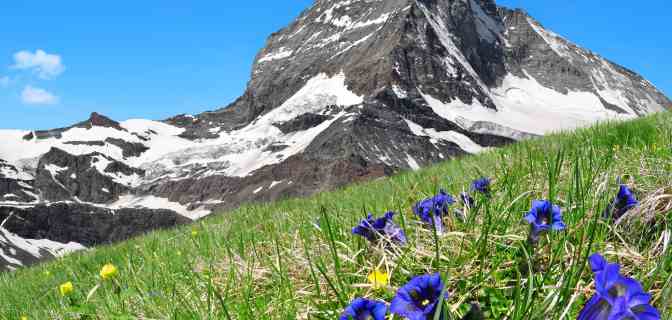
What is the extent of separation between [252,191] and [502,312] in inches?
5061

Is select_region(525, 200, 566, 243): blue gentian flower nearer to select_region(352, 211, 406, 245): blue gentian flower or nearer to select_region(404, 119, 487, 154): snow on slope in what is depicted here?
select_region(352, 211, 406, 245): blue gentian flower

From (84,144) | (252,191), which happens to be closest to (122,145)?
(84,144)

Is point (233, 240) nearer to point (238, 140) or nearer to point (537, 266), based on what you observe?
point (537, 266)

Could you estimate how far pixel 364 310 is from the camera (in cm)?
141

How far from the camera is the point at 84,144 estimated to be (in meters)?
184

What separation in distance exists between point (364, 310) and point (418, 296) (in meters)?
0.16

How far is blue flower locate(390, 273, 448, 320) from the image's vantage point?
1.29 metres

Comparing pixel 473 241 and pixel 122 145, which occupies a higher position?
pixel 122 145

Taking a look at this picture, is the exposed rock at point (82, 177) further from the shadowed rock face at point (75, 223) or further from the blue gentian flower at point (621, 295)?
the blue gentian flower at point (621, 295)

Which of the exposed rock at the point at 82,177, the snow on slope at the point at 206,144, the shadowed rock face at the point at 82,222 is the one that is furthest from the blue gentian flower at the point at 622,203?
the exposed rock at the point at 82,177

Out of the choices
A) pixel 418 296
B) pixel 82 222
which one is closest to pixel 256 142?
pixel 82 222

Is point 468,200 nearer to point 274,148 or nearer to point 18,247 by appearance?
→ point 18,247

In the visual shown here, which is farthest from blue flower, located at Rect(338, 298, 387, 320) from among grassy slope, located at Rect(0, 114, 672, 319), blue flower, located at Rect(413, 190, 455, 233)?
blue flower, located at Rect(413, 190, 455, 233)

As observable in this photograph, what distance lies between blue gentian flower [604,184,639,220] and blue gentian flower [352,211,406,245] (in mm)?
923
